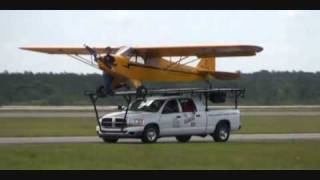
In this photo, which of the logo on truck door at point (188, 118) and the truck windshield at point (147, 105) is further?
the logo on truck door at point (188, 118)

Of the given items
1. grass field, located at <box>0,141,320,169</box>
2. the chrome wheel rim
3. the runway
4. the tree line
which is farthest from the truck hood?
the tree line

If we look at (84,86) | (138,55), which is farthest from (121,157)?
(84,86)

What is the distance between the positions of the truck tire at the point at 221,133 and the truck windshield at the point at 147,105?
2.65 metres

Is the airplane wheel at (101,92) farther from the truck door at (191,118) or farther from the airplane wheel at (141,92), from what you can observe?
the truck door at (191,118)

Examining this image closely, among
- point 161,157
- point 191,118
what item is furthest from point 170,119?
point 161,157

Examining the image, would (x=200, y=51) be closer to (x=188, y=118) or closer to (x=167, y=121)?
(x=188, y=118)

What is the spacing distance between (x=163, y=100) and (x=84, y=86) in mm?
80484

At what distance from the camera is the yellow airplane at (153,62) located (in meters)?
33.1

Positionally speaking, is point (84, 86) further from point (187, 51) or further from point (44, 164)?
point (44, 164)

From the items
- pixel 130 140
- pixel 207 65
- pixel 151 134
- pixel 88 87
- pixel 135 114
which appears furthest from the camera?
pixel 88 87

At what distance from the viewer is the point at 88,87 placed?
112m

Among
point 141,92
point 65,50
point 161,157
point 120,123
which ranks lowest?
point 161,157

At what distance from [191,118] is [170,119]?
1058 millimetres

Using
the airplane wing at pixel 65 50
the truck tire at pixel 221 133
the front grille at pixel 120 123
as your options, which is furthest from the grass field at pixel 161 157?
the airplane wing at pixel 65 50
